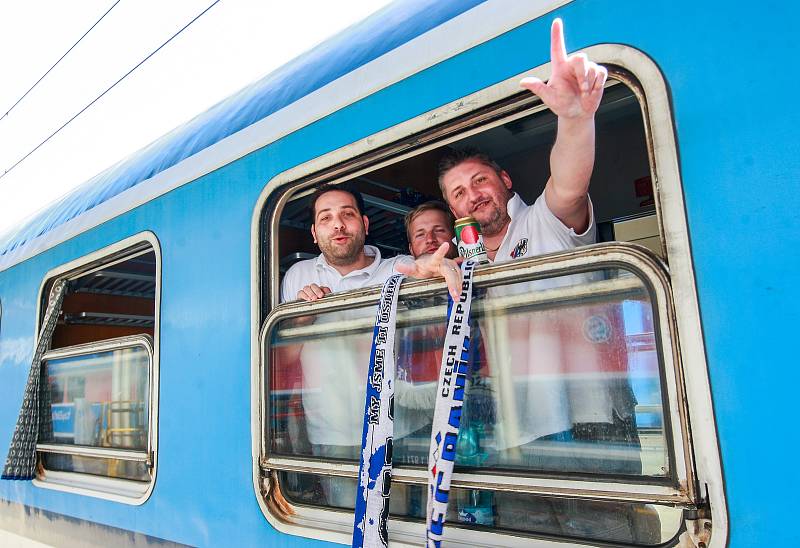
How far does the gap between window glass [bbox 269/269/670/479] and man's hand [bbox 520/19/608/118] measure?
33cm

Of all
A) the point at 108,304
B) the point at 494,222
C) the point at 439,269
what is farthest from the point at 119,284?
the point at 439,269

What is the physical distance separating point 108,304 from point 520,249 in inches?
129

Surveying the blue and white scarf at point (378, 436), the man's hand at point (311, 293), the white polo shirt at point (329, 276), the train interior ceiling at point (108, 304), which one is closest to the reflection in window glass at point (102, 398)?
the train interior ceiling at point (108, 304)

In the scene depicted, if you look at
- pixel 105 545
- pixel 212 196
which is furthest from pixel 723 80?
pixel 105 545

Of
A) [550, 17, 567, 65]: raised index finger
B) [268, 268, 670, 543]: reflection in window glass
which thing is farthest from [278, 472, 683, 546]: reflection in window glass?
[550, 17, 567, 65]: raised index finger

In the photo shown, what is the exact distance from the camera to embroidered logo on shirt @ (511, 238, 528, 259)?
1.59 m


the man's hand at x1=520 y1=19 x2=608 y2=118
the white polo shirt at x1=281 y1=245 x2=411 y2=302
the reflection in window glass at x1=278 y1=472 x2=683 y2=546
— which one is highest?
the man's hand at x1=520 y1=19 x2=608 y2=118

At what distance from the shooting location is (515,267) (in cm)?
138

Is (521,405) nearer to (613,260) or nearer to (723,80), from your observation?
(613,260)

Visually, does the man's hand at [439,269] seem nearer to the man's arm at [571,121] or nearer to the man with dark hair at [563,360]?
the man with dark hair at [563,360]

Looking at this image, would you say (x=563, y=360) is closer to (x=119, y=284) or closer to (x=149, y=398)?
(x=149, y=398)

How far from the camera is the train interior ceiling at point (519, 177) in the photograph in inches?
100

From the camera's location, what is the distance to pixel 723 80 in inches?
44.3

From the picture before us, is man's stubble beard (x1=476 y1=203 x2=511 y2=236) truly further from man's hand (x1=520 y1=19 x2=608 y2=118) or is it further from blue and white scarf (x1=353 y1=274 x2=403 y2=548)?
man's hand (x1=520 y1=19 x2=608 y2=118)
